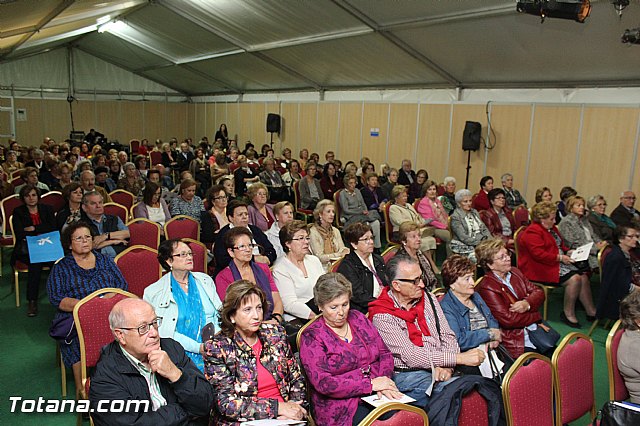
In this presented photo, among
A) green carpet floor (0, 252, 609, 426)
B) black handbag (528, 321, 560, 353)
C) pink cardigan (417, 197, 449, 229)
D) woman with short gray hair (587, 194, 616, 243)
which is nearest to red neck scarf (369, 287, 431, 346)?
black handbag (528, 321, 560, 353)

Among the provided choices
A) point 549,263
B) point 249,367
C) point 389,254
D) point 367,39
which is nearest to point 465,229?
point 549,263

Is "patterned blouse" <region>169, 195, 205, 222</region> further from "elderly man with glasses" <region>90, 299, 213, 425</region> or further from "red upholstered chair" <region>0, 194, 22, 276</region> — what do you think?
"elderly man with glasses" <region>90, 299, 213, 425</region>

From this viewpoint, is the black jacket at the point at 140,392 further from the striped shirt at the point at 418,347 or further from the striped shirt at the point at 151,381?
the striped shirt at the point at 418,347

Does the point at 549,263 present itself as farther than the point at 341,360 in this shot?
Yes

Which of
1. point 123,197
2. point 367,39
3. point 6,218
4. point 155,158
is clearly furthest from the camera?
point 155,158

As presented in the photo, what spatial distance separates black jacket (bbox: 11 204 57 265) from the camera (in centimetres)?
519

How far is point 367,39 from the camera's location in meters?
9.58

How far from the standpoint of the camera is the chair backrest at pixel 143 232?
5.20 meters

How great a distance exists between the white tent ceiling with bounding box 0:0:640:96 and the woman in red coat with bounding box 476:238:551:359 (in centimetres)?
429

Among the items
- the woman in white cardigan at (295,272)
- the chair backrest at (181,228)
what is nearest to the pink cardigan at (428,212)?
the chair backrest at (181,228)

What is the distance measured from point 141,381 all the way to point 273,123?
561 inches

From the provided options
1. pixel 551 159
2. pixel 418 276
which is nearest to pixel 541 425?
pixel 418 276

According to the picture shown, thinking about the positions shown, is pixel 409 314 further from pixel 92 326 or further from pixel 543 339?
pixel 92 326

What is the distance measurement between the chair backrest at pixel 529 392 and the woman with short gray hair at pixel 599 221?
172 inches
